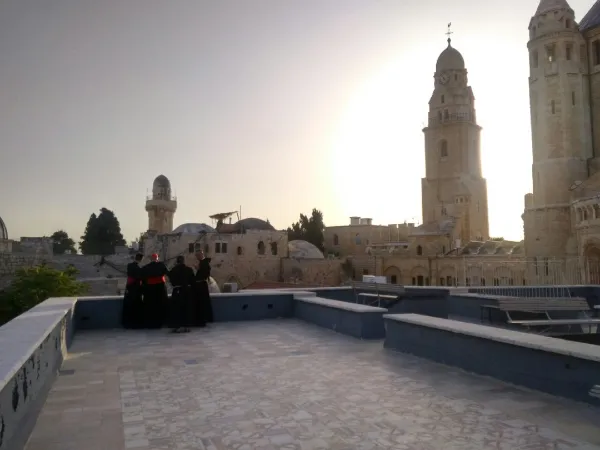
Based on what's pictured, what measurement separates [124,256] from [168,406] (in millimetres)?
39669

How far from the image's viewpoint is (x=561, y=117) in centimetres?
2647

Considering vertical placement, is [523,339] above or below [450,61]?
below

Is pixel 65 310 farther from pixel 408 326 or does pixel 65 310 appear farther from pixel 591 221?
pixel 591 221

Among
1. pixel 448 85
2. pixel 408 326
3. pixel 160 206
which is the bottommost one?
pixel 408 326

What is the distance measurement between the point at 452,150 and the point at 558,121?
69.0 ft

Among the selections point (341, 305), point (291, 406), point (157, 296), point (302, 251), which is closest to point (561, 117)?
point (341, 305)

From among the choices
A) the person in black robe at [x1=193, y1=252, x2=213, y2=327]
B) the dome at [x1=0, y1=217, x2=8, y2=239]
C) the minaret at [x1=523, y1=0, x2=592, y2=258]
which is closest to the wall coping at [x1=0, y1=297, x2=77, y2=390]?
the person in black robe at [x1=193, y1=252, x2=213, y2=327]

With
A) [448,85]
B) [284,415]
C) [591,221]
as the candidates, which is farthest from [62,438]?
[448,85]

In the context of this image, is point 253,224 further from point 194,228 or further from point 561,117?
point 561,117

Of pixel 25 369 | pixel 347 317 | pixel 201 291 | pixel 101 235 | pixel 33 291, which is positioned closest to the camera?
pixel 25 369

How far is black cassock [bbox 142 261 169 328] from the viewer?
8836 mm

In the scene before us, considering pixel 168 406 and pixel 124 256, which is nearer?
pixel 168 406

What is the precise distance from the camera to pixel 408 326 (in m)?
6.51

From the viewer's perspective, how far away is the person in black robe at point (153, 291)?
8836 mm
